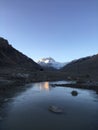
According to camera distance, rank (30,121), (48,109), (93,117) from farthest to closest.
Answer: (48,109) < (93,117) < (30,121)

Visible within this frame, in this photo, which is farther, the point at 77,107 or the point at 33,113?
the point at 77,107

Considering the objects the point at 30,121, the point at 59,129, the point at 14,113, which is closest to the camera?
the point at 59,129

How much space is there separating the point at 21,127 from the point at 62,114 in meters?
7.42

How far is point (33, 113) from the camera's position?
2942 cm

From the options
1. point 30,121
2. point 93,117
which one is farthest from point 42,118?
point 93,117

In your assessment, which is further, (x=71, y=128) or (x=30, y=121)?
(x=30, y=121)

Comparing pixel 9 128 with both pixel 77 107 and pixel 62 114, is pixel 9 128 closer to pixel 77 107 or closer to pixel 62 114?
pixel 62 114

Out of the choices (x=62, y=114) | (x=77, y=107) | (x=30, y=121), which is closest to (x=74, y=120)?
(x=62, y=114)

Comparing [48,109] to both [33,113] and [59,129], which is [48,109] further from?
[59,129]

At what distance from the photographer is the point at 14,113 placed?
96.4 ft

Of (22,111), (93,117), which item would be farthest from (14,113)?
(93,117)

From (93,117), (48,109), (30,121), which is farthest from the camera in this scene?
(48,109)

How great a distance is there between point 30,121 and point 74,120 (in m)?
5.47

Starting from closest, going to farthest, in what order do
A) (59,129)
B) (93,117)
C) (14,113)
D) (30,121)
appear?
(59,129) < (30,121) < (93,117) < (14,113)
